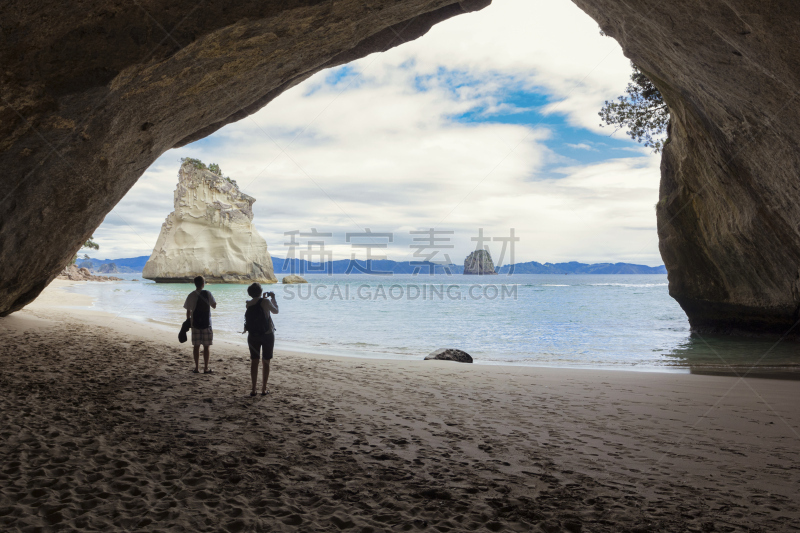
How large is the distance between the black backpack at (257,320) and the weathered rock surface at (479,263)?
5256 inches

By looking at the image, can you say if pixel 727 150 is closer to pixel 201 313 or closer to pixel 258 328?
pixel 258 328

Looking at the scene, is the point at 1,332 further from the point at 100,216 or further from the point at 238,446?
the point at 238,446

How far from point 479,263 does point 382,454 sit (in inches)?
5416

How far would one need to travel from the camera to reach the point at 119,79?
5.44 m

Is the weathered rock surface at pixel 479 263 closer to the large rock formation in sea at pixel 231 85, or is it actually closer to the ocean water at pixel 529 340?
the ocean water at pixel 529 340

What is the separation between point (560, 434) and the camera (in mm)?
5027

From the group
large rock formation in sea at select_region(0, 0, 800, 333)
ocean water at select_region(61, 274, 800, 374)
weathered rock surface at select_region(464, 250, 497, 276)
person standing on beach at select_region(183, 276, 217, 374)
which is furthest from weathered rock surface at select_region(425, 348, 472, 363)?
weathered rock surface at select_region(464, 250, 497, 276)

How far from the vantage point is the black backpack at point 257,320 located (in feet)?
21.1

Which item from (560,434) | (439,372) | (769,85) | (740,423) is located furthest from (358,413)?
(769,85)

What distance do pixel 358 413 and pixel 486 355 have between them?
8285mm

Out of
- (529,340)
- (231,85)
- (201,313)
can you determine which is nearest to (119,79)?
(231,85)

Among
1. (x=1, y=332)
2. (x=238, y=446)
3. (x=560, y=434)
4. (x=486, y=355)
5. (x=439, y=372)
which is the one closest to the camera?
(x=238, y=446)

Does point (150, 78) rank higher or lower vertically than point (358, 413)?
higher

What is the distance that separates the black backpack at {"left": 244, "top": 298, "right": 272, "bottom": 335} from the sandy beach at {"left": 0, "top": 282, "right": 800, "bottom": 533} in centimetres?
94
